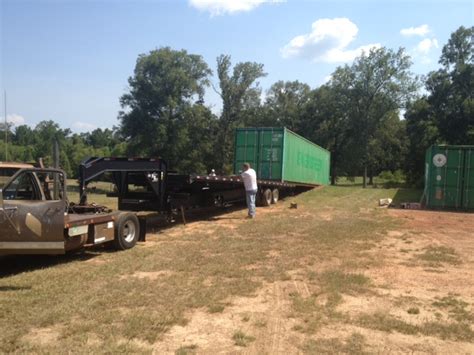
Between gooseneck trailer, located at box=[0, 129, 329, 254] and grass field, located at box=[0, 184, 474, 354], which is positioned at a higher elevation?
gooseneck trailer, located at box=[0, 129, 329, 254]

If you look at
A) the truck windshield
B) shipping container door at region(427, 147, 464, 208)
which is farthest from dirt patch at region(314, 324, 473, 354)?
shipping container door at region(427, 147, 464, 208)

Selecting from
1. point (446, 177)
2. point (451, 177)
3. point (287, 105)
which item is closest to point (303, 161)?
point (446, 177)

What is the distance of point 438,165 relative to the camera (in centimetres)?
2119

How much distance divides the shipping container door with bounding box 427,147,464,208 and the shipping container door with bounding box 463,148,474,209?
17 cm

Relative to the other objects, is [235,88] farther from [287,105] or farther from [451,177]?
[451,177]

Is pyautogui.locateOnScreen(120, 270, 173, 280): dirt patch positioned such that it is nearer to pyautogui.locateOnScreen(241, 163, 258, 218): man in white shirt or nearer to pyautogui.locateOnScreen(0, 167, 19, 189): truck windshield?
pyautogui.locateOnScreen(0, 167, 19, 189): truck windshield

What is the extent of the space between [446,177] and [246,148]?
8.72 meters

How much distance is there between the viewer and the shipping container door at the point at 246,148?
21.6 metres

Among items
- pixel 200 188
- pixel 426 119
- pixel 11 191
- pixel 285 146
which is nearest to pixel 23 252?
pixel 11 191

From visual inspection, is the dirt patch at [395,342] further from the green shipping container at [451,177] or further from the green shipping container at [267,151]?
the green shipping container at [451,177]

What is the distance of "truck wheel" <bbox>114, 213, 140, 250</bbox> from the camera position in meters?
9.46

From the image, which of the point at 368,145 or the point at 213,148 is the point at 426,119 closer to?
the point at 368,145

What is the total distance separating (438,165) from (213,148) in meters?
34.1

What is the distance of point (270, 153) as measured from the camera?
2136cm
